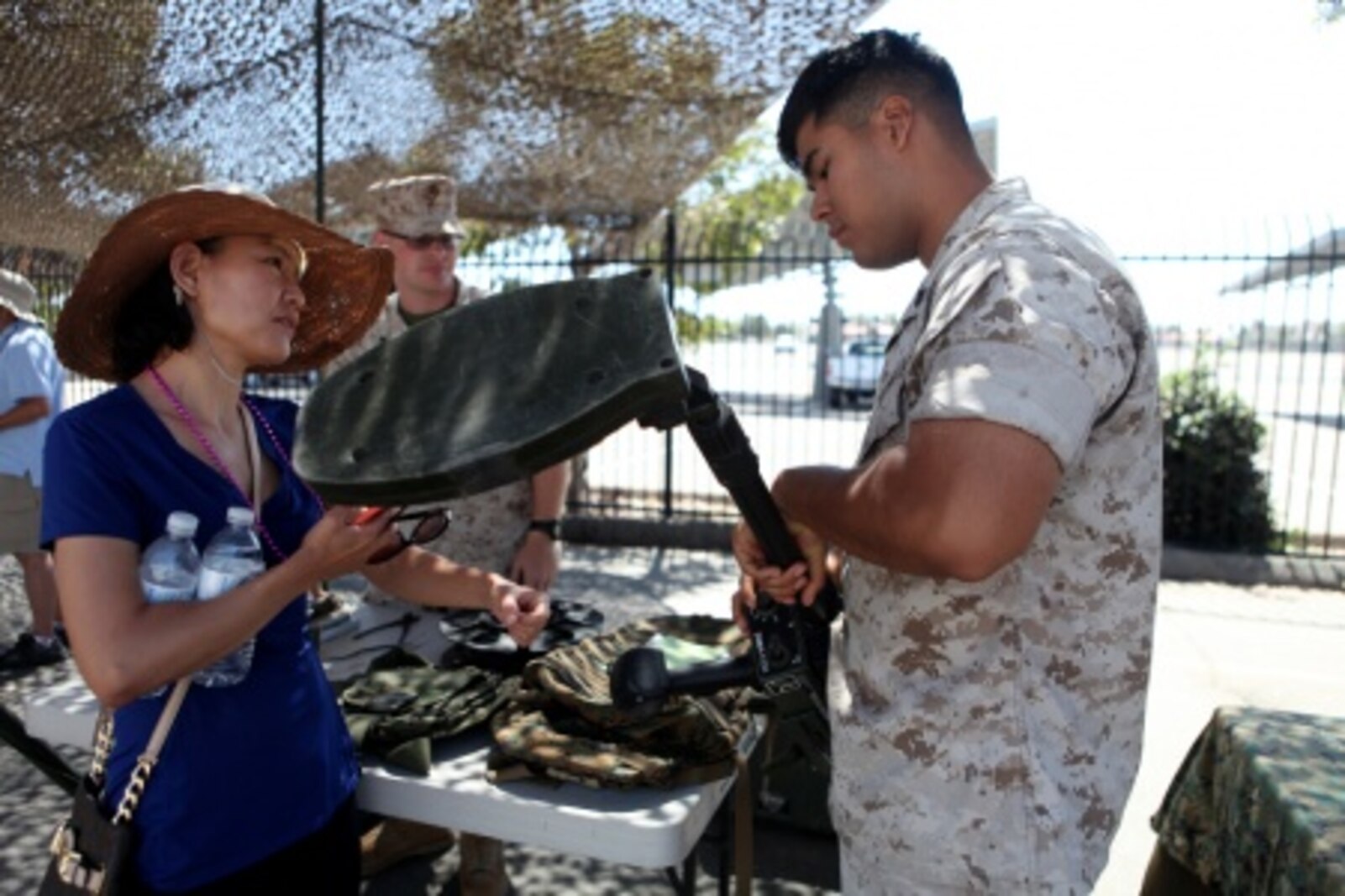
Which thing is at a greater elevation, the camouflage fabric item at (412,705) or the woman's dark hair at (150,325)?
the woman's dark hair at (150,325)

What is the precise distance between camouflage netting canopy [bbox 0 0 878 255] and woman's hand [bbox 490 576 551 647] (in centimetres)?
385

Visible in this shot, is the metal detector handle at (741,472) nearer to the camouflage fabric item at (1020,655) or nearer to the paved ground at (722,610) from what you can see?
the camouflage fabric item at (1020,655)

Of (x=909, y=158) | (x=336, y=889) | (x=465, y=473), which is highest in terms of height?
(x=909, y=158)

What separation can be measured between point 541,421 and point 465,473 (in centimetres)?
8

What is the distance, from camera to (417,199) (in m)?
3.10

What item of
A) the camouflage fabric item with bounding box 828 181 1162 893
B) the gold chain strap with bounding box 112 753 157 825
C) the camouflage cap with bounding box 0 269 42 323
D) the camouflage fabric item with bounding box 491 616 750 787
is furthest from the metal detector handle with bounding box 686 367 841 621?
the camouflage cap with bounding box 0 269 42 323

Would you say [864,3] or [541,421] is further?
[864,3]

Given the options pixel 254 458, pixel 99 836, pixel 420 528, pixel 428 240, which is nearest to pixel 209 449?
pixel 254 458

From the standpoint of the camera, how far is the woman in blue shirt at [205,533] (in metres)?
1.32

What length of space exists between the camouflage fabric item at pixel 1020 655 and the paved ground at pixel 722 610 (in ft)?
6.26

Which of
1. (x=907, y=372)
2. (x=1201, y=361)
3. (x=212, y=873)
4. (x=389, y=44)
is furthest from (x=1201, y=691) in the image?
(x=389, y=44)

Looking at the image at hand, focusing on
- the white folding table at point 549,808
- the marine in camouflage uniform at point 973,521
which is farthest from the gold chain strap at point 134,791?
the marine in camouflage uniform at point 973,521

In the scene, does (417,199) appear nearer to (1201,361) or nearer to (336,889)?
(336,889)

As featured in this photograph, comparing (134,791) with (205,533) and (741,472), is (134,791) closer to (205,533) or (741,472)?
(205,533)
